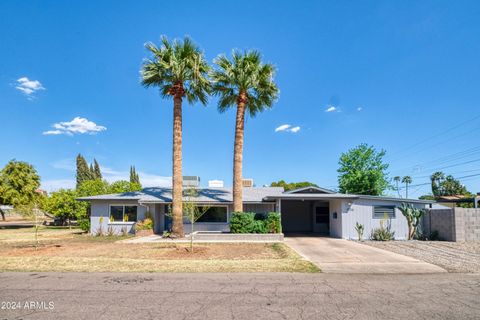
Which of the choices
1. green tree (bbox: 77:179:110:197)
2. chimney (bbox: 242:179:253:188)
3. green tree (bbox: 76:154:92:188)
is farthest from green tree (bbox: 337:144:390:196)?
green tree (bbox: 76:154:92:188)

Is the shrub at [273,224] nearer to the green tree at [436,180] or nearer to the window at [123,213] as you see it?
the window at [123,213]

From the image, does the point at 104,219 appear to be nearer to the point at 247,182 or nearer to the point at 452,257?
the point at 247,182

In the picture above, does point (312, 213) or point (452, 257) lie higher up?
point (312, 213)

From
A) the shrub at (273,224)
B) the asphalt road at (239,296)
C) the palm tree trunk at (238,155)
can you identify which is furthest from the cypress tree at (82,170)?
the asphalt road at (239,296)

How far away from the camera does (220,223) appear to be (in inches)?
866

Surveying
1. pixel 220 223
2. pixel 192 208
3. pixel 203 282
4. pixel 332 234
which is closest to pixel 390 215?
pixel 332 234

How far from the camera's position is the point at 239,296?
6.60 m

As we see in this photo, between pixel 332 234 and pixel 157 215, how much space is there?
13132 mm

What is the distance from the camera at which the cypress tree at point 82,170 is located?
5925 centimetres

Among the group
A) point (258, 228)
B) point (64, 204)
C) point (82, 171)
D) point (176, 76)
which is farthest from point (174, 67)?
point (82, 171)

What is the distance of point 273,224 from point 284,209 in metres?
7.28

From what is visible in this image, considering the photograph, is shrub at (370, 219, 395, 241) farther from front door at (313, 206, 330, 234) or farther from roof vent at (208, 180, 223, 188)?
roof vent at (208, 180, 223, 188)

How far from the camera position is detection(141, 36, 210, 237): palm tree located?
18.3 m

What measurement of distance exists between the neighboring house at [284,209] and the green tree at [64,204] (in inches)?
402
